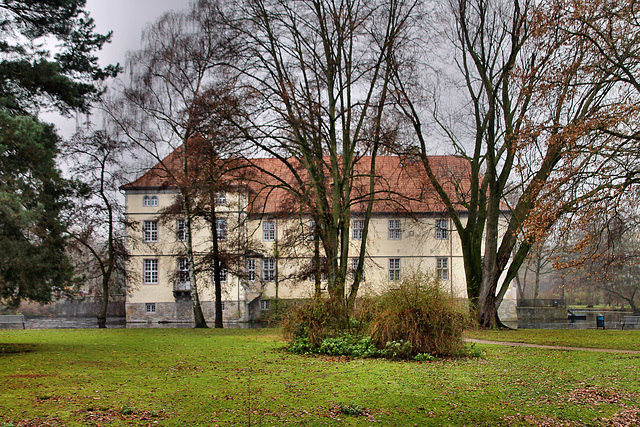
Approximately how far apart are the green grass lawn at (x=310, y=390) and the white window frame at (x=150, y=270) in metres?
31.6

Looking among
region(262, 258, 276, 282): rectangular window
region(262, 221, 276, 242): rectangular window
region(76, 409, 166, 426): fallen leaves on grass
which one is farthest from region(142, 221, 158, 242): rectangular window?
region(76, 409, 166, 426): fallen leaves on grass

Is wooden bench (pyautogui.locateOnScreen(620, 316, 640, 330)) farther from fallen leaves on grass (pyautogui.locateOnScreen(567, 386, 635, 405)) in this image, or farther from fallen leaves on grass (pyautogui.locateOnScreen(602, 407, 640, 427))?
fallen leaves on grass (pyautogui.locateOnScreen(602, 407, 640, 427))

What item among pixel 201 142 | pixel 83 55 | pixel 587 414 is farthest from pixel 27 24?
pixel 587 414

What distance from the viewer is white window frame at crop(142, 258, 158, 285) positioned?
4409cm

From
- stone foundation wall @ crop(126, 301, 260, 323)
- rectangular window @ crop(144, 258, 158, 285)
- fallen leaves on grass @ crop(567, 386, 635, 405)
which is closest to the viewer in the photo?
fallen leaves on grass @ crop(567, 386, 635, 405)

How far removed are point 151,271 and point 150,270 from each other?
134 millimetres

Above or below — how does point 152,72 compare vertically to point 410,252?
above

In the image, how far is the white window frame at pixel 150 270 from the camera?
44.1 m

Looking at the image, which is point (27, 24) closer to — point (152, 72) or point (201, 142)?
point (201, 142)

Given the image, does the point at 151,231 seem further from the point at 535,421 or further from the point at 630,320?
the point at 535,421

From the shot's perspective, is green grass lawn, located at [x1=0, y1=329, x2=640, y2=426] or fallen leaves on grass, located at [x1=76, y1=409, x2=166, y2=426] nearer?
fallen leaves on grass, located at [x1=76, y1=409, x2=166, y2=426]

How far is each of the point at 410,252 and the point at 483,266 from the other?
21489 mm

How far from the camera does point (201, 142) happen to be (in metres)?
20.9

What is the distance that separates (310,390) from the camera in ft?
28.6
